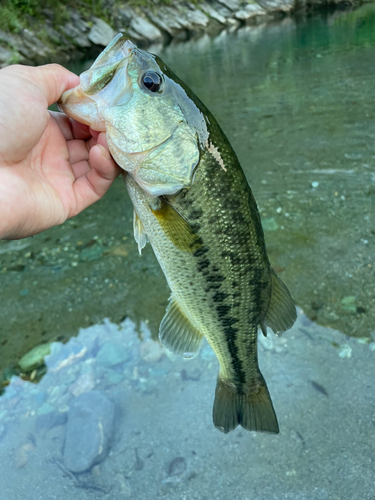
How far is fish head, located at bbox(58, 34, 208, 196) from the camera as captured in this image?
1720mm

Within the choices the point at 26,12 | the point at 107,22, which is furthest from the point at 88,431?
the point at 107,22

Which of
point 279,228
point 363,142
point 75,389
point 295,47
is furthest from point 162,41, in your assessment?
point 75,389

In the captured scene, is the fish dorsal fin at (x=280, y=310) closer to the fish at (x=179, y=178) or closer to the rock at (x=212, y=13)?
the fish at (x=179, y=178)

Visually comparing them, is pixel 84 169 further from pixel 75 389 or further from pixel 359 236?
pixel 359 236

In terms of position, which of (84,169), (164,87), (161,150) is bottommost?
(84,169)

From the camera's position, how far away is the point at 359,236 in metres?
4.09

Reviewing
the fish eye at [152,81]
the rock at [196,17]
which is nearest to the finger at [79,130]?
the fish eye at [152,81]

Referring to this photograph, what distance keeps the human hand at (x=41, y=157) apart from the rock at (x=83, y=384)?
156 cm

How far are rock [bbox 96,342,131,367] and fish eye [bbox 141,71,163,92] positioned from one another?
2362 millimetres

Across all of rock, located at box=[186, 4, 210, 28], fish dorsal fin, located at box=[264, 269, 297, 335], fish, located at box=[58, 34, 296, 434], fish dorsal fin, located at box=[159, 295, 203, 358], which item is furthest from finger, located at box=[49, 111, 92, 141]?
rock, located at box=[186, 4, 210, 28]

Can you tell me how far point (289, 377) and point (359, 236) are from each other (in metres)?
1.92

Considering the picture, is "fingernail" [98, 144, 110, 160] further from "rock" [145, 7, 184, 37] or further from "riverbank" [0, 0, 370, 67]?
"rock" [145, 7, 184, 37]

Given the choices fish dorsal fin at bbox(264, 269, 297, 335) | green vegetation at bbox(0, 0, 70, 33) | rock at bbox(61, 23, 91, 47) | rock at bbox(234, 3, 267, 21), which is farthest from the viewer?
rock at bbox(234, 3, 267, 21)

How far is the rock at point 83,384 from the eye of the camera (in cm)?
311
